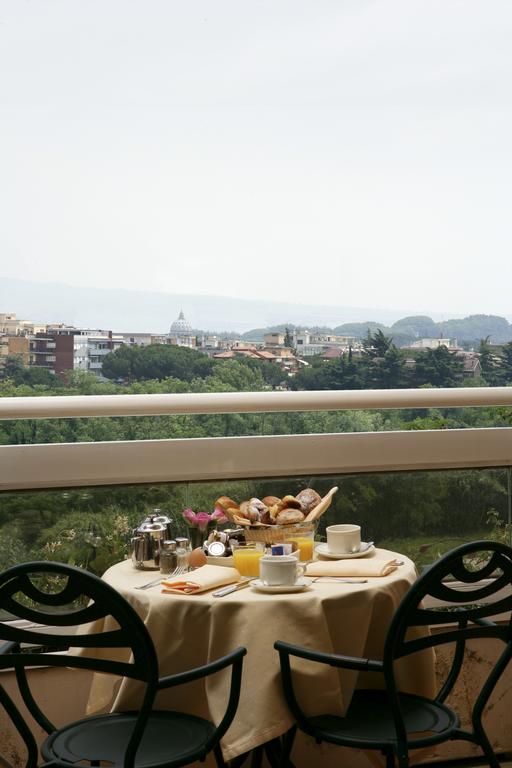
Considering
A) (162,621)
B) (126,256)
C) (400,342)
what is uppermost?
(126,256)

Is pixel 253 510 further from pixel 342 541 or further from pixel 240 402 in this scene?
pixel 240 402

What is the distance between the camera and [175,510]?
9.41 feet

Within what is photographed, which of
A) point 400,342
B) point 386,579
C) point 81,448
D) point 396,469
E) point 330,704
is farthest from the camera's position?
point 400,342

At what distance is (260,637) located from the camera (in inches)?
80.0

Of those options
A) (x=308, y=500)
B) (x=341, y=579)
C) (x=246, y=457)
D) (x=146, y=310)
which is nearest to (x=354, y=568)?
(x=341, y=579)

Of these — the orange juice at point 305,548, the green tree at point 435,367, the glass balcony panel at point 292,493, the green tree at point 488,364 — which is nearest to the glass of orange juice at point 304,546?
the orange juice at point 305,548

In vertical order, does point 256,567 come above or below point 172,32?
below

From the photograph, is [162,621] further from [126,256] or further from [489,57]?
[489,57]

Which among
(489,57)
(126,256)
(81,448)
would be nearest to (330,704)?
(81,448)

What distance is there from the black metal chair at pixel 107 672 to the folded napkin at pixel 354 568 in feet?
1.30

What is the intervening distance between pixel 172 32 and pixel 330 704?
28.3 feet

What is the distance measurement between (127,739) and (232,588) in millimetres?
399

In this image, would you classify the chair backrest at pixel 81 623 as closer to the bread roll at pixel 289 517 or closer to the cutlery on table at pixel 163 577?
the cutlery on table at pixel 163 577

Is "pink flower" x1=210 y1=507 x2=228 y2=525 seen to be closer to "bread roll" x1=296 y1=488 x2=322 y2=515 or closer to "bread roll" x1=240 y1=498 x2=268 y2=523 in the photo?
"bread roll" x1=240 y1=498 x2=268 y2=523
